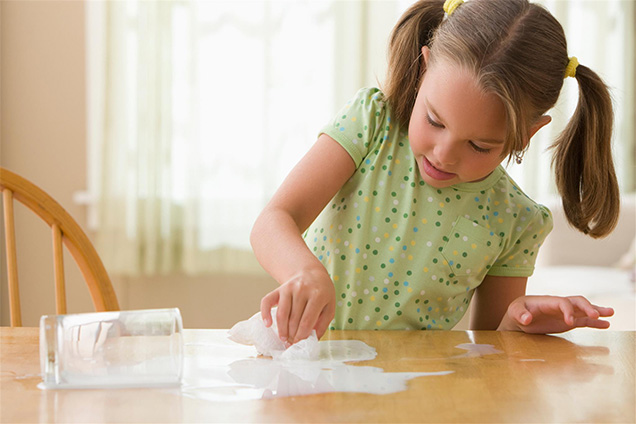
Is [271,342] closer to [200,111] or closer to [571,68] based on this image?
[571,68]

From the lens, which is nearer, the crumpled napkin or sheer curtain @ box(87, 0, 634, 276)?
the crumpled napkin

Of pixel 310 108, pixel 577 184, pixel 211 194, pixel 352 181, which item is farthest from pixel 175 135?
pixel 577 184

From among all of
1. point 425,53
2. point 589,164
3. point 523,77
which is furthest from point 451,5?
point 589,164

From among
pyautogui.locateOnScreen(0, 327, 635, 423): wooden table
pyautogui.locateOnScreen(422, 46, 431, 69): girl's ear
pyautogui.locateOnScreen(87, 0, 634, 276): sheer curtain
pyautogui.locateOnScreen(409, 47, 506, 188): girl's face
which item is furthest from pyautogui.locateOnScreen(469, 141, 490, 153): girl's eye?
pyautogui.locateOnScreen(87, 0, 634, 276): sheer curtain

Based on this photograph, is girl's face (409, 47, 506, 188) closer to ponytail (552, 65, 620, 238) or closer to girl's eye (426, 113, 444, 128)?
girl's eye (426, 113, 444, 128)

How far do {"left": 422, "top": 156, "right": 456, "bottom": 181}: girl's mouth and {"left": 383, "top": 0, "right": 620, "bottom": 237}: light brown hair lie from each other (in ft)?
0.29

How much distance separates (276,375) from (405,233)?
47cm

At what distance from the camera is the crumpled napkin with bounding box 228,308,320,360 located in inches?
26.8

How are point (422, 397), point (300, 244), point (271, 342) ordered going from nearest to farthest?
point (422, 397) → point (271, 342) → point (300, 244)

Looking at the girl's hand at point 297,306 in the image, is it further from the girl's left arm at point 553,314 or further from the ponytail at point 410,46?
the ponytail at point 410,46

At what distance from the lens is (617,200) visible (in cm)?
101

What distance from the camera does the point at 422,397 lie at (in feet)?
1.87

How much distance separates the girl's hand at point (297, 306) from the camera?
71 cm

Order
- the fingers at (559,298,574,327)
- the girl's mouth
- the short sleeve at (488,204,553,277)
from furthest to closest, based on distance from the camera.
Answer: the short sleeve at (488,204,553,277) → the girl's mouth → the fingers at (559,298,574,327)
